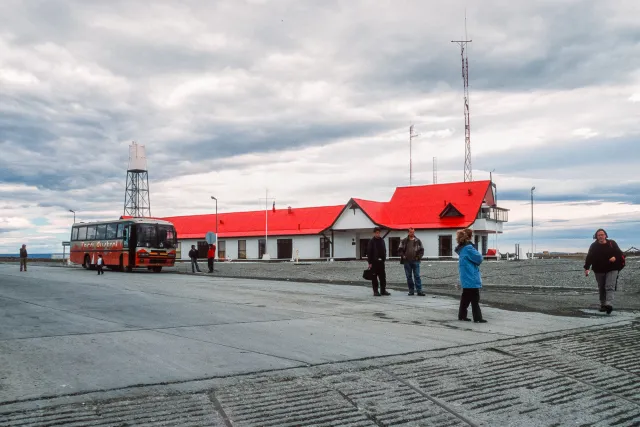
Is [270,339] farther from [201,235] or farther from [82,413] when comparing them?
[201,235]

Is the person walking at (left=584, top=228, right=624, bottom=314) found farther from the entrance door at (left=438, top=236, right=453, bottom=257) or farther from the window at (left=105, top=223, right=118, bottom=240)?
the entrance door at (left=438, top=236, right=453, bottom=257)

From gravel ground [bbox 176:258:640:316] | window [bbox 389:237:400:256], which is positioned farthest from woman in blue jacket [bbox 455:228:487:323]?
window [bbox 389:237:400:256]

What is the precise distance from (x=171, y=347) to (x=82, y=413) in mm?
3038

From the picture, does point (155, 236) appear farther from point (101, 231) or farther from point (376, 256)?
point (376, 256)

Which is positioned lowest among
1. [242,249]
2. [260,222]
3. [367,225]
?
[242,249]

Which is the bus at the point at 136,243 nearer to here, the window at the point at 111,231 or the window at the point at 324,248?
the window at the point at 111,231

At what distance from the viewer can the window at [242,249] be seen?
5944 cm

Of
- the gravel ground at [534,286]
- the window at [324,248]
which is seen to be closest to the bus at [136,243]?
the gravel ground at [534,286]

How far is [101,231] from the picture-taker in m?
38.8

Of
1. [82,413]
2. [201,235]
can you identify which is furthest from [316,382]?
[201,235]

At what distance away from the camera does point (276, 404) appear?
5.35m

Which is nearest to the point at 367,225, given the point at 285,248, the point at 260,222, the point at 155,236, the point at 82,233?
the point at 285,248

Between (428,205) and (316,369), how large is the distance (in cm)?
4454

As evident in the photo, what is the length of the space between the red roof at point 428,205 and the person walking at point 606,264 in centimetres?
3331
